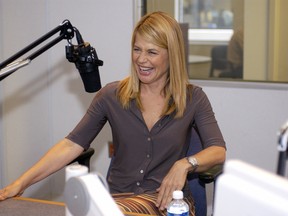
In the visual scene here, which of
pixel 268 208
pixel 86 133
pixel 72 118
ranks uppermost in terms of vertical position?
pixel 268 208

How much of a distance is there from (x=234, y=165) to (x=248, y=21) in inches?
93.7

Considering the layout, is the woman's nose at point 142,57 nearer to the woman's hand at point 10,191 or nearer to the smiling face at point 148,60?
the smiling face at point 148,60

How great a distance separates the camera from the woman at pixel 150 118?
2053 mm

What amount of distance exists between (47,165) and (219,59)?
149cm

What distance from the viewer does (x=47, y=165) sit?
195cm

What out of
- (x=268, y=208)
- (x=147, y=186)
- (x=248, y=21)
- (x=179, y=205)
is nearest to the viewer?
(x=268, y=208)

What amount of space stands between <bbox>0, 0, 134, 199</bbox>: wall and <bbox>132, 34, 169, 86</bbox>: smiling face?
112 cm

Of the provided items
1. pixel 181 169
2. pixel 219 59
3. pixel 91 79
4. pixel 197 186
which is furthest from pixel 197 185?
pixel 219 59

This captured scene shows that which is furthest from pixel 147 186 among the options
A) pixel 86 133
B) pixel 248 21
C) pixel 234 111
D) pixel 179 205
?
pixel 248 21

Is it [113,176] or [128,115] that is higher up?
[128,115]

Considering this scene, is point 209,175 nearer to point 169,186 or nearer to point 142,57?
point 169,186

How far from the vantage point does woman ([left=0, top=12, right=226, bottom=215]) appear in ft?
6.73

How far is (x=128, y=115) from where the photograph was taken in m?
2.09

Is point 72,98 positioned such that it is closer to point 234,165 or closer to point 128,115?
point 128,115
